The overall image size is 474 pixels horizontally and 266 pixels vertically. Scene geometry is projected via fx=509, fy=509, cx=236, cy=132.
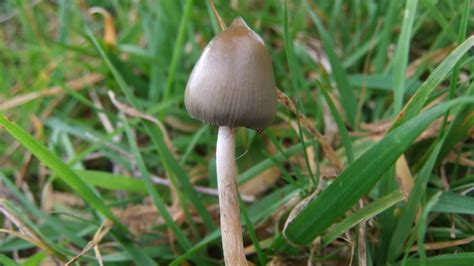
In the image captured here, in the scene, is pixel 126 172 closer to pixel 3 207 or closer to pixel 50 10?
pixel 3 207

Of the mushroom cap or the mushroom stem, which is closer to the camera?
the mushroom cap

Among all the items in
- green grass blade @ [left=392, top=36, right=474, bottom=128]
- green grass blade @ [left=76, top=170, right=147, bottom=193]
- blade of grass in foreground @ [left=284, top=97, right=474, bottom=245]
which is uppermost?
green grass blade @ [left=392, top=36, right=474, bottom=128]

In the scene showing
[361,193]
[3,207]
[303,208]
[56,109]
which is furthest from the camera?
[56,109]

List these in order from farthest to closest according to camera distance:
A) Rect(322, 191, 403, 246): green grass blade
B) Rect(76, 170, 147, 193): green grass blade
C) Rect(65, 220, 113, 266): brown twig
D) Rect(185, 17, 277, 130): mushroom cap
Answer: Rect(76, 170, 147, 193): green grass blade
Rect(65, 220, 113, 266): brown twig
Rect(322, 191, 403, 246): green grass blade
Rect(185, 17, 277, 130): mushroom cap

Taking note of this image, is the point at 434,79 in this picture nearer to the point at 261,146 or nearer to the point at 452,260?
the point at 452,260

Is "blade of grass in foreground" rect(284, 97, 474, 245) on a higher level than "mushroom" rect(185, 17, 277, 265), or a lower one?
lower

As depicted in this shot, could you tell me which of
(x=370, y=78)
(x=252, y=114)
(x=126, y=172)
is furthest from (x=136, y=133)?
(x=252, y=114)

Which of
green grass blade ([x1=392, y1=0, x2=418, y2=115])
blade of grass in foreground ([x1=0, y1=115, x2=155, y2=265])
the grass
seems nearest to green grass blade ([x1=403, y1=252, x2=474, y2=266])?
the grass

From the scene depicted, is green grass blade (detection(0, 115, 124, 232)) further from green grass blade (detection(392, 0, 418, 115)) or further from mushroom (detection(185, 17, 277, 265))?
green grass blade (detection(392, 0, 418, 115))
